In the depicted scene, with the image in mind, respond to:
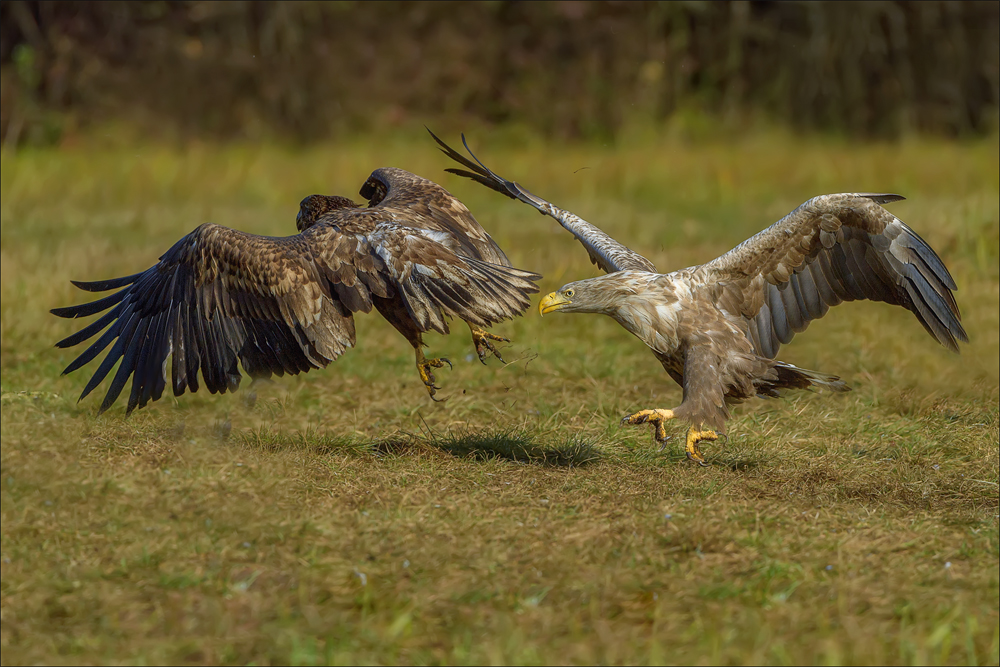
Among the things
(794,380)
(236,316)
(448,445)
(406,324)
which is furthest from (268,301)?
(794,380)

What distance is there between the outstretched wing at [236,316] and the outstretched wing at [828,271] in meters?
Answer: 1.63

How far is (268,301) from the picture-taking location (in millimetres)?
5273

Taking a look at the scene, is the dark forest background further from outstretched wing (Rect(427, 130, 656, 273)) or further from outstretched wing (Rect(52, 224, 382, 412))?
outstretched wing (Rect(52, 224, 382, 412))

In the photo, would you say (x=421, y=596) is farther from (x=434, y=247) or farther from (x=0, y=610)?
(x=434, y=247)

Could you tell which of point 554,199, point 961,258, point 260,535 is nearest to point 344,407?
point 260,535

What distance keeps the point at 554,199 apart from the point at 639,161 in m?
1.54

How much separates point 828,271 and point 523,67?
1199 cm

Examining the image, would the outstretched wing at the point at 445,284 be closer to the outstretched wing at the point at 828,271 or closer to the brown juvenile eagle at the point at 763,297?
the brown juvenile eagle at the point at 763,297

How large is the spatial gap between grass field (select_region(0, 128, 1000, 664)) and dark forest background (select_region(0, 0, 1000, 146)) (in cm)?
746

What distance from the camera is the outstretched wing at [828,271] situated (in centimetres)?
518

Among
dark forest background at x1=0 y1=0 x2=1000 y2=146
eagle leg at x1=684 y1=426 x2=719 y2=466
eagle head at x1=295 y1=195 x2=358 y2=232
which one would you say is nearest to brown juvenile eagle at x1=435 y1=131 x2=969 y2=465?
eagle leg at x1=684 y1=426 x2=719 y2=466

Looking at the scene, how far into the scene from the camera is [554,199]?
12875mm

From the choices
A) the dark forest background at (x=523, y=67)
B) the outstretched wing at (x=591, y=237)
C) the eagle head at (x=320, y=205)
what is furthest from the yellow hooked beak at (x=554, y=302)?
the dark forest background at (x=523, y=67)

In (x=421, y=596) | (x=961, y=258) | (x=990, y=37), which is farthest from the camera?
(x=990, y=37)
